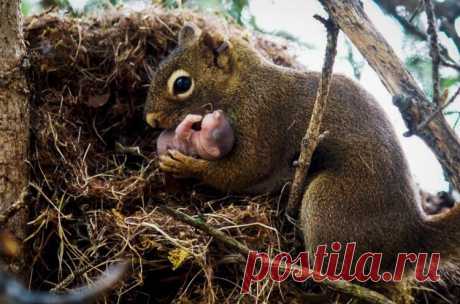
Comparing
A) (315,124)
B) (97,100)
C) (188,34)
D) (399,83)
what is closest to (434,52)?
(399,83)

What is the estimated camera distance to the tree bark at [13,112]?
2727 mm

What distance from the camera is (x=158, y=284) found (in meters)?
2.91

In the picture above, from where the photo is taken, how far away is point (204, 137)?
3.25m

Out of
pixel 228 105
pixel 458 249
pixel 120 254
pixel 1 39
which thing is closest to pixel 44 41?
pixel 1 39

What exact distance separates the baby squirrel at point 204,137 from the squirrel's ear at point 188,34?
550 millimetres

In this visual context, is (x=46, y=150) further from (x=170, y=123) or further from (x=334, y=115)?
(x=334, y=115)

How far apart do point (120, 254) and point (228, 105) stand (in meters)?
1.22

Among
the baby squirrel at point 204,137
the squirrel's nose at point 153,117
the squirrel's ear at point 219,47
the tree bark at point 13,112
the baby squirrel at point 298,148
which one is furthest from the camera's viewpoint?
the squirrel's ear at point 219,47

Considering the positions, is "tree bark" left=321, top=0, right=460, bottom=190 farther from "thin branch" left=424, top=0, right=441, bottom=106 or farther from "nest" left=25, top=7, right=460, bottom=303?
"nest" left=25, top=7, right=460, bottom=303

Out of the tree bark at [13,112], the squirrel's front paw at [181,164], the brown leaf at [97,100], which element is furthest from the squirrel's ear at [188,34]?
the tree bark at [13,112]

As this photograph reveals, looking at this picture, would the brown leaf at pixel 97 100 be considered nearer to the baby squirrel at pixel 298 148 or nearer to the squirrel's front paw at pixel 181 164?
the baby squirrel at pixel 298 148

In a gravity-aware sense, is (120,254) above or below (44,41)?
below

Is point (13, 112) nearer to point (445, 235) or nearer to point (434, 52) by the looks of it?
point (434, 52)

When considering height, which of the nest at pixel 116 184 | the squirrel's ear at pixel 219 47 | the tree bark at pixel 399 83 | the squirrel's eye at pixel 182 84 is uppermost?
the tree bark at pixel 399 83
